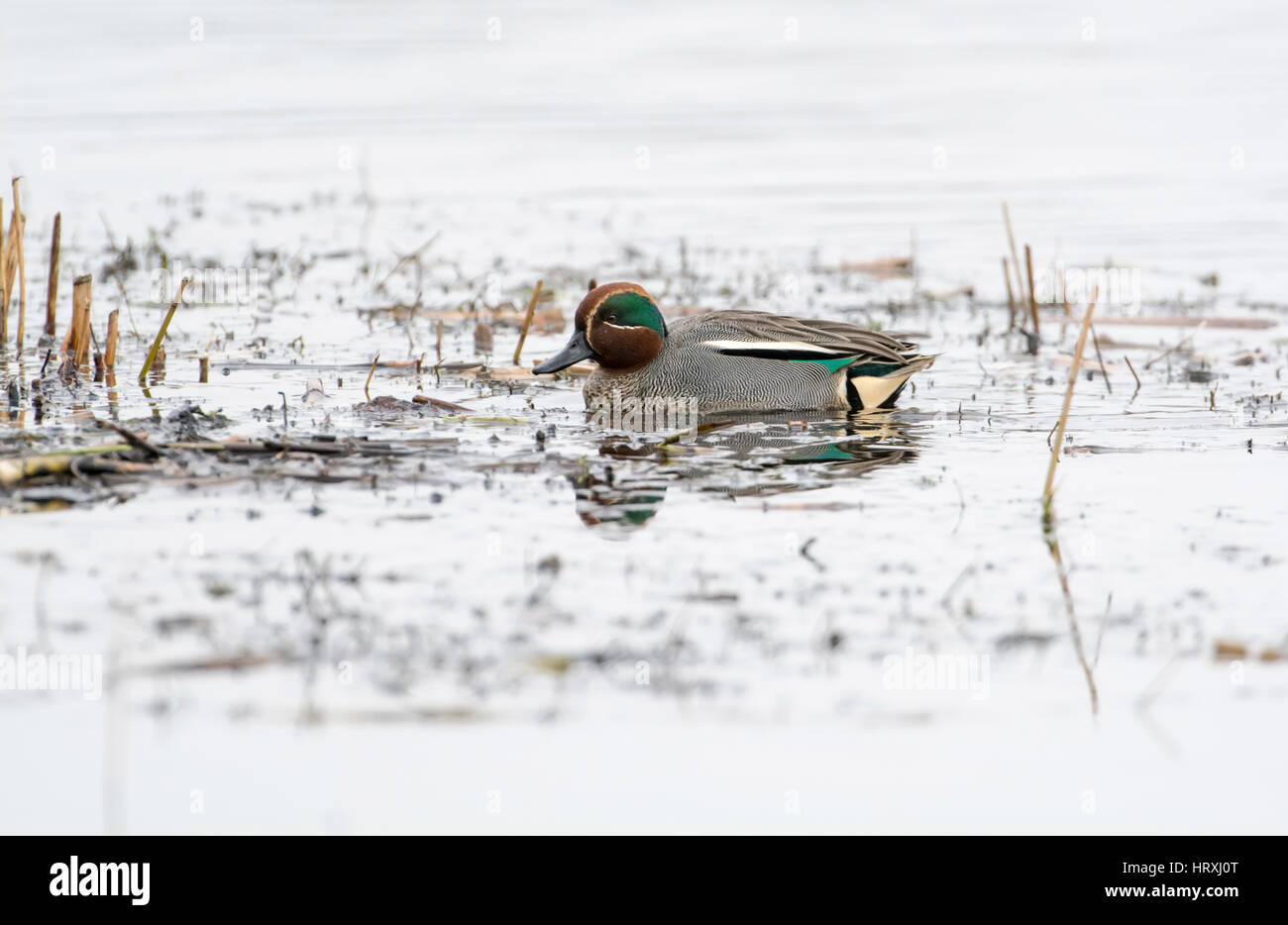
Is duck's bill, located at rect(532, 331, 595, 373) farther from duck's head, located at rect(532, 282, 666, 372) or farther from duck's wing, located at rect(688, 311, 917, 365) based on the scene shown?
duck's wing, located at rect(688, 311, 917, 365)

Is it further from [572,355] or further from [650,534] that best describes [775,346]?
[650,534]

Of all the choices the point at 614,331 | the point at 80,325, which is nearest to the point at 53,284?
the point at 80,325

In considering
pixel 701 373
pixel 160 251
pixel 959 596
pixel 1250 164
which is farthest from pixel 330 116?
pixel 959 596

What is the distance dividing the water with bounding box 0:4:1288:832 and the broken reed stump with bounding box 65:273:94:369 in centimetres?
32

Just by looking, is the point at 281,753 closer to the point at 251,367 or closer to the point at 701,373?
the point at 701,373

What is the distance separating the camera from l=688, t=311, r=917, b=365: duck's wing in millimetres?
9266

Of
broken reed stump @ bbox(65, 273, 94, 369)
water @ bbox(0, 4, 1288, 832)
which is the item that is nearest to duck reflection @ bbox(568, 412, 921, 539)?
water @ bbox(0, 4, 1288, 832)

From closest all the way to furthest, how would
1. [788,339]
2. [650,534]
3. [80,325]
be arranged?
1. [650,534]
2. [788,339]
3. [80,325]

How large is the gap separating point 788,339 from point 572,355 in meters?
1.20

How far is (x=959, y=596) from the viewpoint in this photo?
558cm

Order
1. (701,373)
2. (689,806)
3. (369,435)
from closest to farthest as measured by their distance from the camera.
→ (689,806) → (369,435) → (701,373)

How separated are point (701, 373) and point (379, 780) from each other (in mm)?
5103

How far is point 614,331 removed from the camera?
923 centimetres

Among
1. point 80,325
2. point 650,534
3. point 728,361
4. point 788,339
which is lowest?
point 650,534
